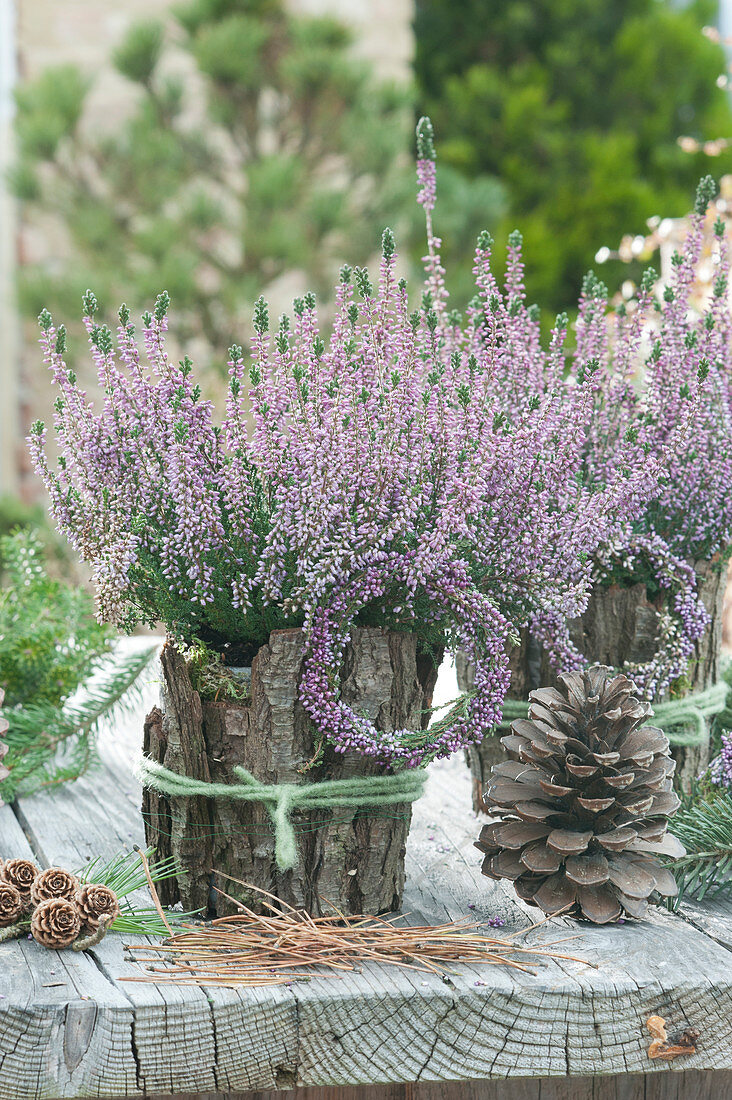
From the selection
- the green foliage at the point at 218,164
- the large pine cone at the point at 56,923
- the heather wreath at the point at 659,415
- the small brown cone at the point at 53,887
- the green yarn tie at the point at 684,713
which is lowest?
the large pine cone at the point at 56,923

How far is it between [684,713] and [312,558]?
438mm

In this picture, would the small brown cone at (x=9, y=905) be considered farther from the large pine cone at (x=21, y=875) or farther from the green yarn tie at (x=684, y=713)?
the green yarn tie at (x=684, y=713)

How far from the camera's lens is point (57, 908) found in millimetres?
850

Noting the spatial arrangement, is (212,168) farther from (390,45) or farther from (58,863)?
(58,863)

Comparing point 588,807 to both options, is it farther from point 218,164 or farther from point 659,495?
point 218,164

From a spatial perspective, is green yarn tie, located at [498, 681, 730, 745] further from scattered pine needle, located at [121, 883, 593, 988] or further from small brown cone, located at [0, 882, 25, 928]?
small brown cone, located at [0, 882, 25, 928]

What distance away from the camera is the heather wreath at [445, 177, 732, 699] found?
1015 millimetres

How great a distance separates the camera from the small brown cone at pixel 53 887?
34.5 inches

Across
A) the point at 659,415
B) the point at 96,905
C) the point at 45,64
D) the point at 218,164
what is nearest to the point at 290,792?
the point at 96,905

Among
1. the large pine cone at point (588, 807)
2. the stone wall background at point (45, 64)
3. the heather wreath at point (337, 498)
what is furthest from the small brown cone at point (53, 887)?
the stone wall background at point (45, 64)

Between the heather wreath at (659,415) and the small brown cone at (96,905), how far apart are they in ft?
1.42

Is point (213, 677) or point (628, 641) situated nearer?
point (213, 677)

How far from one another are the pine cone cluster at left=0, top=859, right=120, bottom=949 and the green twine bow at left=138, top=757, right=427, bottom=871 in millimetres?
100

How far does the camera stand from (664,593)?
1.07 m
